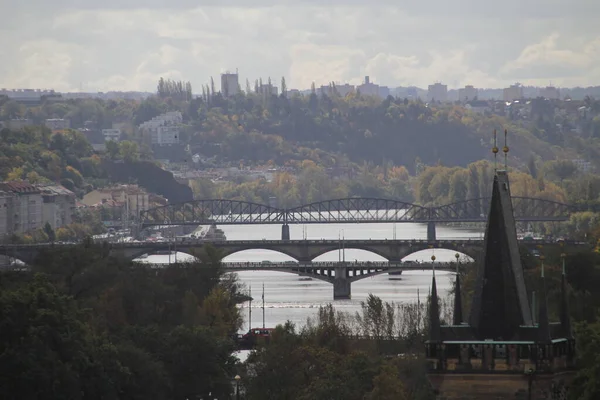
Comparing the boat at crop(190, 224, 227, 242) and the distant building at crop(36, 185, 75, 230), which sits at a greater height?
the distant building at crop(36, 185, 75, 230)

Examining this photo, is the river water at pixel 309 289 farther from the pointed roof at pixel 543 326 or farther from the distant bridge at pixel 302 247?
the pointed roof at pixel 543 326

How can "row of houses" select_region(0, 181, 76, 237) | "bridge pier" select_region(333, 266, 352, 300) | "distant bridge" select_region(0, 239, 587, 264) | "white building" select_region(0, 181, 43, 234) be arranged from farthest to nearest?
"white building" select_region(0, 181, 43, 234) → "row of houses" select_region(0, 181, 76, 237) → "distant bridge" select_region(0, 239, 587, 264) → "bridge pier" select_region(333, 266, 352, 300)

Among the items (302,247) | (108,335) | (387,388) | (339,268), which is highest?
(302,247)

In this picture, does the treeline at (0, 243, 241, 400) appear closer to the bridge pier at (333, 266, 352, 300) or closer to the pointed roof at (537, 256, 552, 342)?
the pointed roof at (537, 256, 552, 342)

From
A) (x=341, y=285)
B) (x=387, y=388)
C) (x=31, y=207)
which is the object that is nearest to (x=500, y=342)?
(x=387, y=388)

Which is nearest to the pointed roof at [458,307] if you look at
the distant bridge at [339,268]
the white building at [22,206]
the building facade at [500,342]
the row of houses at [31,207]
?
the building facade at [500,342]

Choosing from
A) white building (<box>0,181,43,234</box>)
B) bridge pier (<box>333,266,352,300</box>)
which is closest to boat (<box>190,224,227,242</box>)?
white building (<box>0,181,43,234</box>)

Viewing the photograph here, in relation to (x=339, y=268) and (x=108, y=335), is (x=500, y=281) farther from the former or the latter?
(x=339, y=268)

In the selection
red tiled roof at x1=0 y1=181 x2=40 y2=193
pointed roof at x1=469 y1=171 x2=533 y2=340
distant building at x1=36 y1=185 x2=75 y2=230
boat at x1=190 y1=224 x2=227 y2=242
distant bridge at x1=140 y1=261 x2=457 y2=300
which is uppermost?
red tiled roof at x1=0 y1=181 x2=40 y2=193
